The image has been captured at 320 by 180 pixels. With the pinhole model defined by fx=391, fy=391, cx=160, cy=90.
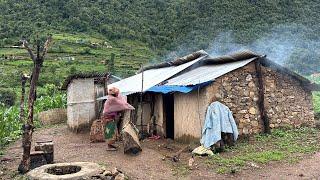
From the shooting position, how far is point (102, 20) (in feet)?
145

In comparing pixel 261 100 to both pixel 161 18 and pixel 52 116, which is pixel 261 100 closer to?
pixel 52 116

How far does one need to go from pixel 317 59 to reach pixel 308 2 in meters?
8.36

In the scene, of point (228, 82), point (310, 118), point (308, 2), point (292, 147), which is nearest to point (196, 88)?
point (228, 82)

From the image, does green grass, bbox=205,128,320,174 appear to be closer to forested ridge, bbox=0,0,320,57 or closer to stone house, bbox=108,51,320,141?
stone house, bbox=108,51,320,141

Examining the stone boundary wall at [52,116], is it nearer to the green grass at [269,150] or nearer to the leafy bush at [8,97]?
the leafy bush at [8,97]

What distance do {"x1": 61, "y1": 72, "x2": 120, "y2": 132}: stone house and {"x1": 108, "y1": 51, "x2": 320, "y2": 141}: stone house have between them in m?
3.74

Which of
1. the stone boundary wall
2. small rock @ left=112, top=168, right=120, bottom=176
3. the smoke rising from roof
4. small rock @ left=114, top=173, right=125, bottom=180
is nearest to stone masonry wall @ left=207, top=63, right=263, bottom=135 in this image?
small rock @ left=112, top=168, right=120, bottom=176

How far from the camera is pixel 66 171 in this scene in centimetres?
902

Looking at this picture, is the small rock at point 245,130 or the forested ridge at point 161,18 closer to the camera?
the small rock at point 245,130

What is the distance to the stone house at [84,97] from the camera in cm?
1666

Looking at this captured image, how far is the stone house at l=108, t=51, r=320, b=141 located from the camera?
11.5m

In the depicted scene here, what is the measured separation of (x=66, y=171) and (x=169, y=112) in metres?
5.86

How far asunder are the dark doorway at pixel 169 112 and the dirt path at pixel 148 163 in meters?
0.94

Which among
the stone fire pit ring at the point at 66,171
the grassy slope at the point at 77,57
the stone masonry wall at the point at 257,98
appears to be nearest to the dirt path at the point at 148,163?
the stone fire pit ring at the point at 66,171
